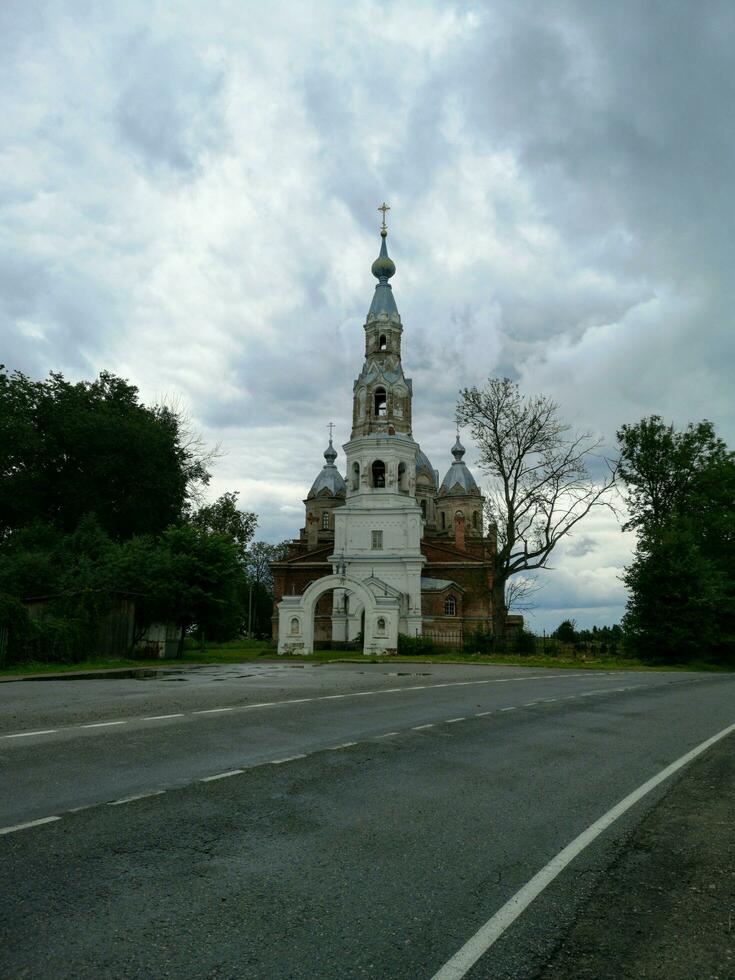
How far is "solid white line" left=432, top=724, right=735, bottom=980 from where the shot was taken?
11.8 feet

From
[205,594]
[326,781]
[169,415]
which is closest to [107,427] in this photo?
[169,415]

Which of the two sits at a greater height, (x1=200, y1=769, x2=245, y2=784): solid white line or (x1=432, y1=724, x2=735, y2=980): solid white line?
(x1=200, y1=769, x2=245, y2=784): solid white line

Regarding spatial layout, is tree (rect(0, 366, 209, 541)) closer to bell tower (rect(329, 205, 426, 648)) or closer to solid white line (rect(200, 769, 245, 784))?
bell tower (rect(329, 205, 426, 648))

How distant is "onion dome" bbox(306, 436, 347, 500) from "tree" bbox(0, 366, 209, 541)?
2227 centimetres

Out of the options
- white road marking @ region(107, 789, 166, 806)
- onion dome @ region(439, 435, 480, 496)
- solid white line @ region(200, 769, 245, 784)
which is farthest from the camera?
onion dome @ region(439, 435, 480, 496)

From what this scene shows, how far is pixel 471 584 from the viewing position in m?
55.2

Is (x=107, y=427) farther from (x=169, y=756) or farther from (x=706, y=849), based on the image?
(x=706, y=849)

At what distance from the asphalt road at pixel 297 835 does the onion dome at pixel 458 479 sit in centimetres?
5512

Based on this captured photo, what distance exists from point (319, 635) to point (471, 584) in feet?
35.6

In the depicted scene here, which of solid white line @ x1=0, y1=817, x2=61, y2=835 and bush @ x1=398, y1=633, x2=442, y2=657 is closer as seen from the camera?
solid white line @ x1=0, y1=817, x2=61, y2=835

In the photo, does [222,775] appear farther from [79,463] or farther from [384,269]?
[384,269]

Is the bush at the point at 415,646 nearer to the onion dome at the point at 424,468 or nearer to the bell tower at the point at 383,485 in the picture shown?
the bell tower at the point at 383,485

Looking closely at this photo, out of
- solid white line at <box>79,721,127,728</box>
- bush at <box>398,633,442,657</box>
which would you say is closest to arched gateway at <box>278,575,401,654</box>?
bush at <box>398,633,442,657</box>

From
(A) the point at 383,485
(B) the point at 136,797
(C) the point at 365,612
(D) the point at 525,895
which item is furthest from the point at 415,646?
(D) the point at 525,895
